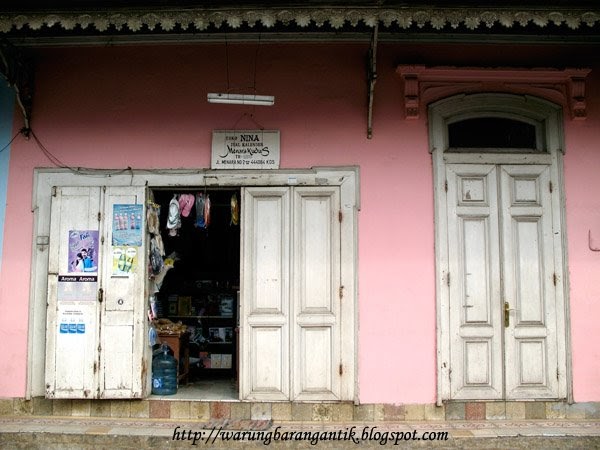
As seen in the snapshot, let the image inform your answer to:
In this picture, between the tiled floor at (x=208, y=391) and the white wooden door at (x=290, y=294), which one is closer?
the white wooden door at (x=290, y=294)

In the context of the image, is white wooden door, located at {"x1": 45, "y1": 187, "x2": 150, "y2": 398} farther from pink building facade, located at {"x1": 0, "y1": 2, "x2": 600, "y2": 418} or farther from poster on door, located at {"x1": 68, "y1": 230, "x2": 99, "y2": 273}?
pink building facade, located at {"x1": 0, "y1": 2, "x2": 600, "y2": 418}

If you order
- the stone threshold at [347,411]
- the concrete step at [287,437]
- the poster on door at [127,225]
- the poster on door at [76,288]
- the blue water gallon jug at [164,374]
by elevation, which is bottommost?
the concrete step at [287,437]

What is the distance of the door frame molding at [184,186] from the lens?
6559mm

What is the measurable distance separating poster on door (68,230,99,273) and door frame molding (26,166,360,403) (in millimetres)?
350

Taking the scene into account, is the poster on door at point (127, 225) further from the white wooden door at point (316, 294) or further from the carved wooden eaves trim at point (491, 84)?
the carved wooden eaves trim at point (491, 84)

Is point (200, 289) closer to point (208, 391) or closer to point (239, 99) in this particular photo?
point (208, 391)

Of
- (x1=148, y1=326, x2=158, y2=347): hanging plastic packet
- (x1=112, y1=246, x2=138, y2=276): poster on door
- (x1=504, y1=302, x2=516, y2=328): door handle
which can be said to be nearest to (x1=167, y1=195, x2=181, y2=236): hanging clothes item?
(x1=112, y1=246, x2=138, y2=276): poster on door

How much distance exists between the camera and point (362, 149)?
6758mm

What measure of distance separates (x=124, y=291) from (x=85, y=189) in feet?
4.22

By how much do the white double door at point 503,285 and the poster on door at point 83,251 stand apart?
410cm

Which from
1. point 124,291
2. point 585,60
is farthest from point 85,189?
point 585,60

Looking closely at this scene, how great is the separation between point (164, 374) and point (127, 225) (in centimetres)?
188

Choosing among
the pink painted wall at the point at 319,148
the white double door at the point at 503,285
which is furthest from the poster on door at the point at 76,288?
the white double door at the point at 503,285

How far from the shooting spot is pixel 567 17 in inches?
226
